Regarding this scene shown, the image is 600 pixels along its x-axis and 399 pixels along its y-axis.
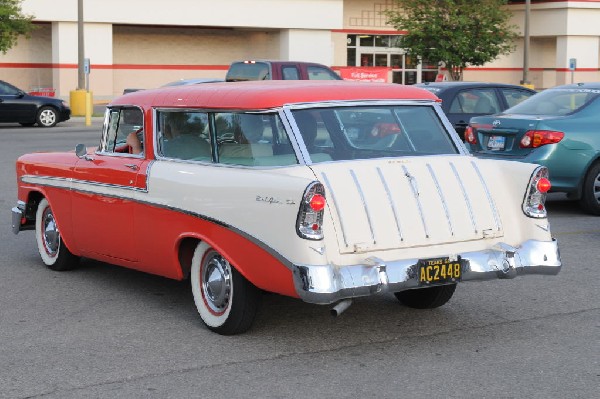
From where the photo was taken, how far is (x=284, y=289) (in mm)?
6258

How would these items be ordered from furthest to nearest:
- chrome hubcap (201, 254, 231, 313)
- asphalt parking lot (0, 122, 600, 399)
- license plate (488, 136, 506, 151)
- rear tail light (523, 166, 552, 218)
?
license plate (488, 136, 506, 151) < rear tail light (523, 166, 552, 218) < chrome hubcap (201, 254, 231, 313) < asphalt parking lot (0, 122, 600, 399)

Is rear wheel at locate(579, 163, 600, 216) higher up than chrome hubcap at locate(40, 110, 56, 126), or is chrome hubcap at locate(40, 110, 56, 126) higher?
chrome hubcap at locate(40, 110, 56, 126)

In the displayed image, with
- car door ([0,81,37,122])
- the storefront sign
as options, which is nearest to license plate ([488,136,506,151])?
car door ([0,81,37,122])

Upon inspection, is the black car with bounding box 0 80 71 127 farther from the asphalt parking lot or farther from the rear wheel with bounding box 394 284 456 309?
the rear wheel with bounding box 394 284 456 309

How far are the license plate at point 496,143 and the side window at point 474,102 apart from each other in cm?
390

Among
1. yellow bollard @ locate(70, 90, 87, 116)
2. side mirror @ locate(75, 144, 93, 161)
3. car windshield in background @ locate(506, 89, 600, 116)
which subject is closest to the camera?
side mirror @ locate(75, 144, 93, 161)

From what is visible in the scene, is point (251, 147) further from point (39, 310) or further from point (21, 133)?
point (21, 133)

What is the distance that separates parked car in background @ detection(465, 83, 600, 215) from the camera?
1226cm

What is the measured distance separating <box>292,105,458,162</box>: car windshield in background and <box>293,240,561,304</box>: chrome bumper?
833 millimetres

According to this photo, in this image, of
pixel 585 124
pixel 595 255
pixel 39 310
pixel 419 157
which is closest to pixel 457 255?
pixel 419 157

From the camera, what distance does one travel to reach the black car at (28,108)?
29750 millimetres

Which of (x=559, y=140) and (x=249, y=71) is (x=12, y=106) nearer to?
(x=249, y=71)

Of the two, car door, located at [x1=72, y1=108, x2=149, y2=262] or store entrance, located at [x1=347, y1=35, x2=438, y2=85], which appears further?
store entrance, located at [x1=347, y1=35, x2=438, y2=85]

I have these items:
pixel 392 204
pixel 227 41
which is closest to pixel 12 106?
pixel 227 41
